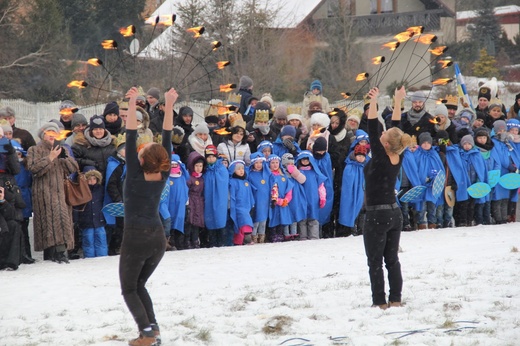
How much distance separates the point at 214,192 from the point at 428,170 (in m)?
3.51

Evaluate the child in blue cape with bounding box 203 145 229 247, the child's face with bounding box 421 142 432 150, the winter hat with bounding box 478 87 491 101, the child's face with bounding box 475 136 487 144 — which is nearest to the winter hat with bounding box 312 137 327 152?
the child in blue cape with bounding box 203 145 229 247

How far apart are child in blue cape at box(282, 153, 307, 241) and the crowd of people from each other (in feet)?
0.05

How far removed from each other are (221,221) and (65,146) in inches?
90.7

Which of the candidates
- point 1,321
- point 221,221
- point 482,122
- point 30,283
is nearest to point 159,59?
point 482,122

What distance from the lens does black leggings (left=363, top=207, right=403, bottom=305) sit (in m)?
8.74

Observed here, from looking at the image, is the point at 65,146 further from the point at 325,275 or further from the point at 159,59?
the point at 159,59

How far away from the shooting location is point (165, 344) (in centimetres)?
765

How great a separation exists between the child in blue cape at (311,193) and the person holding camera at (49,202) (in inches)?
139

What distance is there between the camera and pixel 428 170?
15.0 m

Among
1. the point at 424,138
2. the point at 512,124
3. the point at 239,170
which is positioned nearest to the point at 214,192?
the point at 239,170

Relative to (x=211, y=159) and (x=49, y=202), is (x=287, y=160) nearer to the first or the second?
(x=211, y=159)

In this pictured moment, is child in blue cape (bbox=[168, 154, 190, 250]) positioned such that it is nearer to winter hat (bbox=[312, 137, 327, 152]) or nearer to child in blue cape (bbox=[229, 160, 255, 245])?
child in blue cape (bbox=[229, 160, 255, 245])

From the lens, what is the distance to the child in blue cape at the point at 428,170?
14891mm

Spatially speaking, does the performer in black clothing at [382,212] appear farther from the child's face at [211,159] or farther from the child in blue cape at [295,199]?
the child in blue cape at [295,199]
